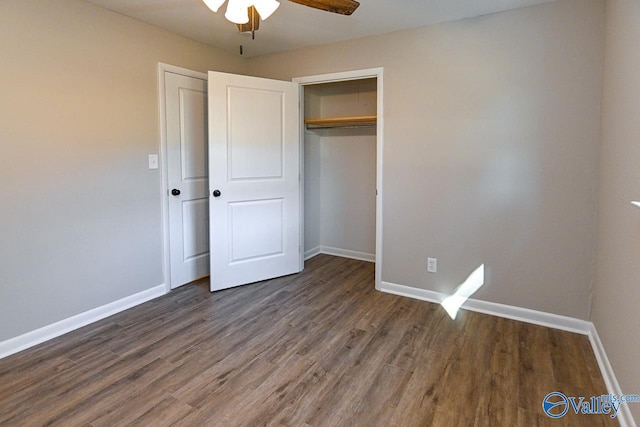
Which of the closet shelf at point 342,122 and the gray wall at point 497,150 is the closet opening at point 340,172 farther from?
the gray wall at point 497,150

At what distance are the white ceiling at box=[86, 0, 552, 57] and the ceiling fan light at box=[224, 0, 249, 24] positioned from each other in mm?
870

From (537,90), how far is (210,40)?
287 cm

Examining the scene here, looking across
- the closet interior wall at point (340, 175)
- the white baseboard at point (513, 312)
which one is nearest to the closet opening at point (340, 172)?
the closet interior wall at point (340, 175)

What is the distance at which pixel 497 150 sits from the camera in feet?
9.16

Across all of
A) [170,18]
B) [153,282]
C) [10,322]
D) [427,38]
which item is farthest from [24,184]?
[427,38]

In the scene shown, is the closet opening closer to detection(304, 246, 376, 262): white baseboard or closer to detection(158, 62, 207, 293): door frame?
detection(304, 246, 376, 262): white baseboard

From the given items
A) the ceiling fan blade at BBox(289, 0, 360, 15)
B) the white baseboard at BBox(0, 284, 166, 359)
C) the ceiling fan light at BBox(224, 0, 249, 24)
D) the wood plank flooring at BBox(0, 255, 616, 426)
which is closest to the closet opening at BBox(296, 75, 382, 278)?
the wood plank flooring at BBox(0, 255, 616, 426)

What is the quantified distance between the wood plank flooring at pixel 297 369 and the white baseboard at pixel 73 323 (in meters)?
0.07

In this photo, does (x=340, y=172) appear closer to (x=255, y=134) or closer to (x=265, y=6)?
(x=255, y=134)

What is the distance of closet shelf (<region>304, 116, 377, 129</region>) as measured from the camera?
3.84 meters

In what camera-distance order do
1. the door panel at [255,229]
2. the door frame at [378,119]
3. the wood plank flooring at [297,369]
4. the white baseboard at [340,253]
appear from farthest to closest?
the white baseboard at [340,253] < the door panel at [255,229] < the door frame at [378,119] < the wood plank flooring at [297,369]

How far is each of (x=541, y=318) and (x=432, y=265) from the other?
0.89 metres

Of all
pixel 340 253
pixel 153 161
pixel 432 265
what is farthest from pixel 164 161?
pixel 432 265

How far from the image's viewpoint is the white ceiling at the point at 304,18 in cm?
261
